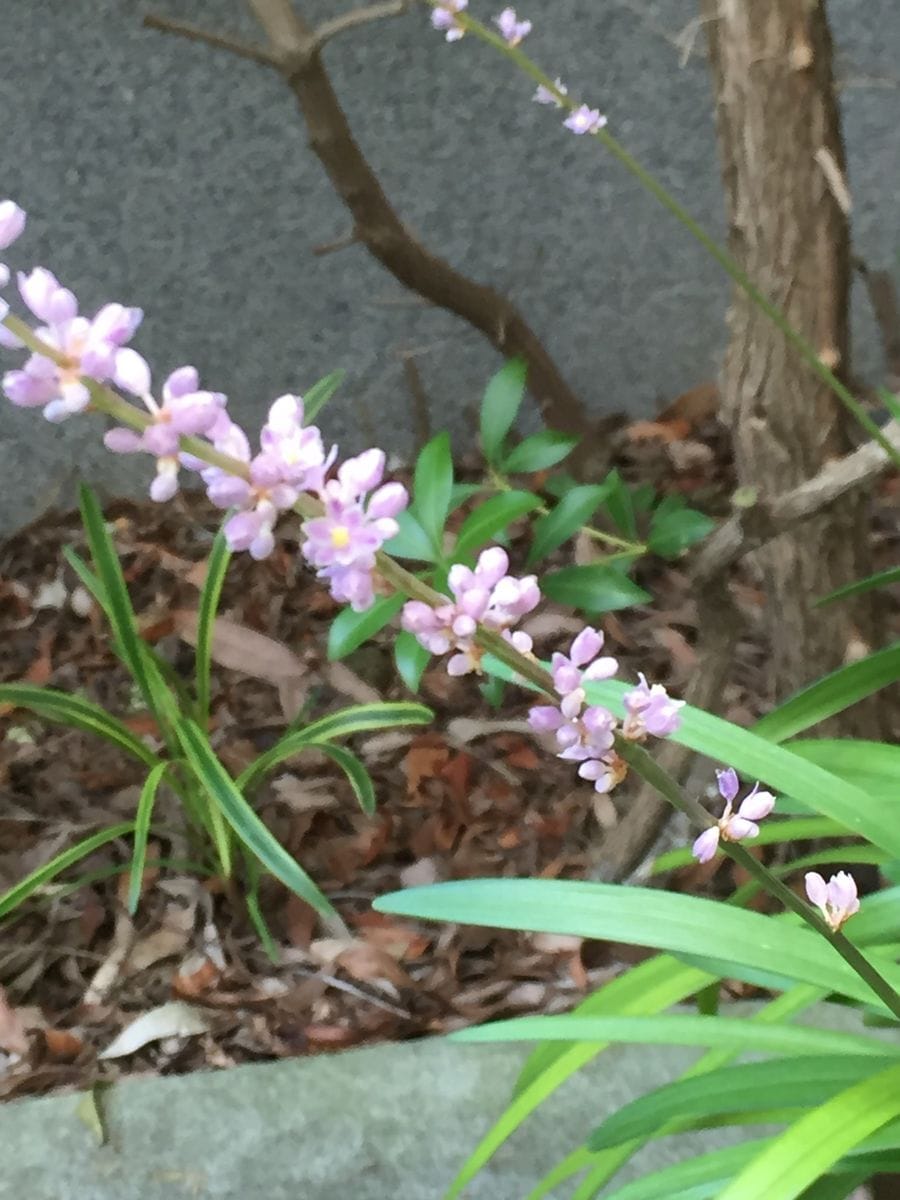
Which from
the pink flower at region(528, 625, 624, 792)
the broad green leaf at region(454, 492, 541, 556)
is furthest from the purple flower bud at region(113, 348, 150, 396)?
the broad green leaf at region(454, 492, 541, 556)

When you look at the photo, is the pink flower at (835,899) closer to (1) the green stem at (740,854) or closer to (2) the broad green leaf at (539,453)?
(1) the green stem at (740,854)

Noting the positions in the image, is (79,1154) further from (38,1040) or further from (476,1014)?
(476,1014)

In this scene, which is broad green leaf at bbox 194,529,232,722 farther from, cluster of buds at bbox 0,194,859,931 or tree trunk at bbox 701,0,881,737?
cluster of buds at bbox 0,194,859,931

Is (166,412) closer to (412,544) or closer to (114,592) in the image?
(412,544)

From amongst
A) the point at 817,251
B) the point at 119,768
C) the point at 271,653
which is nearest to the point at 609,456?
the point at 271,653

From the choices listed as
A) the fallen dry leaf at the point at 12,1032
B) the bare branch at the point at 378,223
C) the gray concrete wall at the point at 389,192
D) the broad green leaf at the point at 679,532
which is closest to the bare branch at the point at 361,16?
the bare branch at the point at 378,223

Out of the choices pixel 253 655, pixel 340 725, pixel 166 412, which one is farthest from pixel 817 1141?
pixel 253 655
